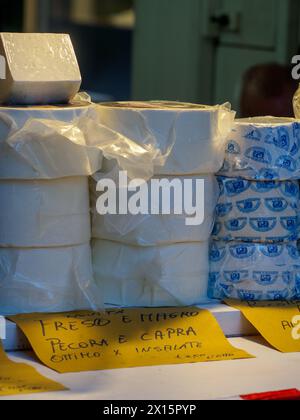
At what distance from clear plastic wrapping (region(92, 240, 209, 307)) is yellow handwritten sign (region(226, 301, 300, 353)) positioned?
0.29 feet

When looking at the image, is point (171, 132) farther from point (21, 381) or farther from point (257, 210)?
point (21, 381)

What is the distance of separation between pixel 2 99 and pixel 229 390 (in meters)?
0.62

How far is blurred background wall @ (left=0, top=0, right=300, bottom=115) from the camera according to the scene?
3.82 meters

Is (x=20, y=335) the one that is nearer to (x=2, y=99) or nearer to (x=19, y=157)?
(x=19, y=157)

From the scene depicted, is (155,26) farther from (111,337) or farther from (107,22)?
(111,337)

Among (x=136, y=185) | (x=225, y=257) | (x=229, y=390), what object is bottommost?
(x=229, y=390)

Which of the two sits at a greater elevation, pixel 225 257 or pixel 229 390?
pixel 225 257

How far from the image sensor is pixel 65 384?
125 centimetres

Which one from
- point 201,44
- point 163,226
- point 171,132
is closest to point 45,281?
point 163,226

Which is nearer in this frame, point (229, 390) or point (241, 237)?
point (229, 390)

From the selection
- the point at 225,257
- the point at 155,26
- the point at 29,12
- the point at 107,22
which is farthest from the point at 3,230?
the point at 107,22

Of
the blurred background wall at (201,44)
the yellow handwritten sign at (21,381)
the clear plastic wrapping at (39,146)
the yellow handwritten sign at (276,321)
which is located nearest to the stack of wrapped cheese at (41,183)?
the clear plastic wrapping at (39,146)
